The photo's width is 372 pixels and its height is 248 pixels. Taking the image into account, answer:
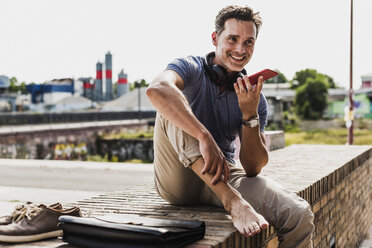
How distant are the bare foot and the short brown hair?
1061mm

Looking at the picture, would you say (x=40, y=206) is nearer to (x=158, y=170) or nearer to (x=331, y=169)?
(x=158, y=170)

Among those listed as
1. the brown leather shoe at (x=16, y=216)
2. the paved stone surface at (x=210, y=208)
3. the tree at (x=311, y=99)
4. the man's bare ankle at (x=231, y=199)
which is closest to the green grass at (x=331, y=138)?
the tree at (x=311, y=99)

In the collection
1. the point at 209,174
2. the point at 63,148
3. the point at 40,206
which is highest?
the point at 209,174

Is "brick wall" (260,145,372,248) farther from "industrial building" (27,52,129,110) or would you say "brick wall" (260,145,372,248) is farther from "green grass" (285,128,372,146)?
"industrial building" (27,52,129,110)

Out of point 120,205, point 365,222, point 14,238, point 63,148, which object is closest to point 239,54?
point 120,205

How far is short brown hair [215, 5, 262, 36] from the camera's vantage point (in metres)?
2.75

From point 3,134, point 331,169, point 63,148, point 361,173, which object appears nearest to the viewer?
point 331,169

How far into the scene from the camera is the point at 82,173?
404 inches

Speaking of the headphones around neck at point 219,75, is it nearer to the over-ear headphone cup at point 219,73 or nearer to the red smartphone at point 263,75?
the over-ear headphone cup at point 219,73

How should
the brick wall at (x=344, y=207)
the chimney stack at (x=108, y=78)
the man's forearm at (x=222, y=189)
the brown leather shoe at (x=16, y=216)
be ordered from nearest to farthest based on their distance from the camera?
the brown leather shoe at (x=16, y=216) < the man's forearm at (x=222, y=189) < the brick wall at (x=344, y=207) < the chimney stack at (x=108, y=78)

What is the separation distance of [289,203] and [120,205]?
1164mm

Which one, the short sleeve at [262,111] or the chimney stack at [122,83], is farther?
the chimney stack at [122,83]

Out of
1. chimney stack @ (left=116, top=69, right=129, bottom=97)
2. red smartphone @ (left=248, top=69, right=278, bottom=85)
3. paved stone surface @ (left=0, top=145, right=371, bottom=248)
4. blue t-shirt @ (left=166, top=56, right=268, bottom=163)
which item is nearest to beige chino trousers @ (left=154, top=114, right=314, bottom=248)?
paved stone surface @ (left=0, top=145, right=371, bottom=248)

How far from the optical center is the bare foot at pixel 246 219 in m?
2.27
